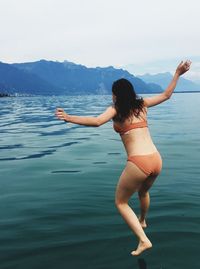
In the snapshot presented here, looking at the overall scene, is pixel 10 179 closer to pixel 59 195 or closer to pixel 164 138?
pixel 59 195

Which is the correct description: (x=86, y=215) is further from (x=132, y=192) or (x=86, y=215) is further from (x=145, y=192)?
(x=132, y=192)

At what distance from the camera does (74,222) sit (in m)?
8.56

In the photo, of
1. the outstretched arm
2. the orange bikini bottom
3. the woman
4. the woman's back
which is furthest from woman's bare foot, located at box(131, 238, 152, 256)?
the outstretched arm

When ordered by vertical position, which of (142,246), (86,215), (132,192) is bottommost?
(86,215)

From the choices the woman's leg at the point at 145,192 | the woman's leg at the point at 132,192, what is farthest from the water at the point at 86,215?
the woman's leg at the point at 145,192

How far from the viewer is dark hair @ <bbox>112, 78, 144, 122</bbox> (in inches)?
250

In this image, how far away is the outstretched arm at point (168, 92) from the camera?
676 centimetres

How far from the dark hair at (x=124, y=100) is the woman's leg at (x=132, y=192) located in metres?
0.77

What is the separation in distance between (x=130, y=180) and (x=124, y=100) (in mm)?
1234

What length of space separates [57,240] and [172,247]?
207cm

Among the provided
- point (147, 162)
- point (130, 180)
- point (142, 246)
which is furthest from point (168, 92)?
point (142, 246)

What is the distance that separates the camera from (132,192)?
21.0ft

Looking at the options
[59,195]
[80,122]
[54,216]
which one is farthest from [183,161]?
[80,122]

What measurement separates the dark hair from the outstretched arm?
37 centimetres
